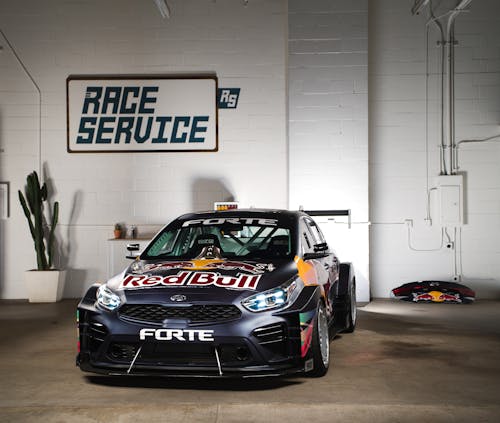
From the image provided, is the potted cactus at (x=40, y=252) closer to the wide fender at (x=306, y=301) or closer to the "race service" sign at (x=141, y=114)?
the "race service" sign at (x=141, y=114)

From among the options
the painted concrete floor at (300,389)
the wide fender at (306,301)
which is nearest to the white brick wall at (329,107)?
the painted concrete floor at (300,389)

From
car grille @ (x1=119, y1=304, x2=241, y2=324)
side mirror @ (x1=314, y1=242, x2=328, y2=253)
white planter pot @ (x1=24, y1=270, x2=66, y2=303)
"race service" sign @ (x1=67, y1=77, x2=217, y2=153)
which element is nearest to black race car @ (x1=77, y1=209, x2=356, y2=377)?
car grille @ (x1=119, y1=304, x2=241, y2=324)

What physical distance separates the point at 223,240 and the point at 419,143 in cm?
560

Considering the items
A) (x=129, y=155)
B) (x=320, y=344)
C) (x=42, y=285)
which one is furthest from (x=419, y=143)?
(x=320, y=344)

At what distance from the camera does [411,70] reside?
1052 cm

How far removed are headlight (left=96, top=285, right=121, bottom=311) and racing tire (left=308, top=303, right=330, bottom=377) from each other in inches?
49.6

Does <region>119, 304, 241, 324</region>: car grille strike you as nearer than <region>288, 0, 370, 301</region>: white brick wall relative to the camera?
Yes

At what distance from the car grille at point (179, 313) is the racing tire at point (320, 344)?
0.60 m

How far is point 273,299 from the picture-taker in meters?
4.63

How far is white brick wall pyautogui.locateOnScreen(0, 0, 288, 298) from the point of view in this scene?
35.1 ft

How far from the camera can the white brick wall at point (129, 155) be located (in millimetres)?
10711

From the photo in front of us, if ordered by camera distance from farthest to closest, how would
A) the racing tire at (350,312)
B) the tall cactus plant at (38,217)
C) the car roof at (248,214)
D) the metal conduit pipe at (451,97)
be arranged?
the metal conduit pipe at (451,97) < the tall cactus plant at (38,217) < the racing tire at (350,312) < the car roof at (248,214)

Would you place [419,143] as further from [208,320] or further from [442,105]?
[208,320]

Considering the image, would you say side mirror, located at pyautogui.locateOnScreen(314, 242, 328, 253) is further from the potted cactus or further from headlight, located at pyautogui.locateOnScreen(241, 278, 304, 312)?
the potted cactus
